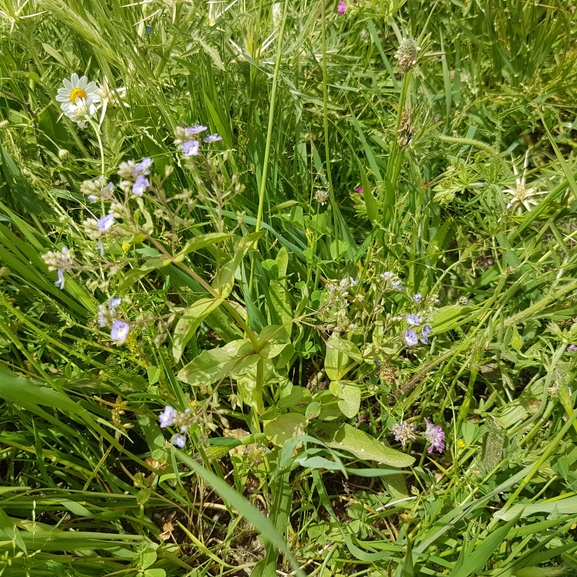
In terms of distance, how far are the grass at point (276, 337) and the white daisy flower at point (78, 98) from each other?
0.19ft

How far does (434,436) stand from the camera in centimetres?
148

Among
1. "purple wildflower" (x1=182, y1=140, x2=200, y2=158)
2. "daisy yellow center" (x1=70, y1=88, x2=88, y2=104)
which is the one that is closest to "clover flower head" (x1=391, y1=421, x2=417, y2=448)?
"purple wildflower" (x1=182, y1=140, x2=200, y2=158)

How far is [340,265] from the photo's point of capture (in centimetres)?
176

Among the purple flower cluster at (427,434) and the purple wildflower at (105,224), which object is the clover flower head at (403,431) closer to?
the purple flower cluster at (427,434)

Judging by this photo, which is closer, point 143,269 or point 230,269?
point 143,269

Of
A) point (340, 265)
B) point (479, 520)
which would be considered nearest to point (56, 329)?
point (340, 265)

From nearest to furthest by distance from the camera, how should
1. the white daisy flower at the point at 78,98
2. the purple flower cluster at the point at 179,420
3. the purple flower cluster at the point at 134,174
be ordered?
the purple flower cluster at the point at 134,174, the purple flower cluster at the point at 179,420, the white daisy flower at the point at 78,98

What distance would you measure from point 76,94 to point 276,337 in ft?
3.35

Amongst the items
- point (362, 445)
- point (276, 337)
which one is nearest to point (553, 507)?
point (362, 445)

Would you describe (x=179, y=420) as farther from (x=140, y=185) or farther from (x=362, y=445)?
(x=362, y=445)

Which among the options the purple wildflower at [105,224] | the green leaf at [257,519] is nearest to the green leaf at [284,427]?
the green leaf at [257,519]

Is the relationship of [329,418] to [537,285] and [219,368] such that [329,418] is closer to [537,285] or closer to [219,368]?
[219,368]

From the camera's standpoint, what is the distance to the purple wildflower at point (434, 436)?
1.48m

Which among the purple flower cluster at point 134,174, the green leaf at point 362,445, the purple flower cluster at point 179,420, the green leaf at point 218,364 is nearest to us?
the purple flower cluster at point 134,174
